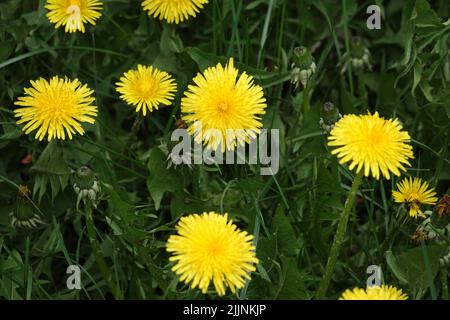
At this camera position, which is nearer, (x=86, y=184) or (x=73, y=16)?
(x=86, y=184)

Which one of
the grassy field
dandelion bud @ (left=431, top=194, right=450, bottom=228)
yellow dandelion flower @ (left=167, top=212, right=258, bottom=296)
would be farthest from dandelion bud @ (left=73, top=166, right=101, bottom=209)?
dandelion bud @ (left=431, top=194, right=450, bottom=228)

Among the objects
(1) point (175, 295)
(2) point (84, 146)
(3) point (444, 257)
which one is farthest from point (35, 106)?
(3) point (444, 257)

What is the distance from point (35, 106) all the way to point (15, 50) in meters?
0.38

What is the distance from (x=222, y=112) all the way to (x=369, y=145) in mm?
299

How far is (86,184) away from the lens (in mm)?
1615

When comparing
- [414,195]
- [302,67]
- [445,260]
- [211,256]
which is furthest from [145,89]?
[445,260]

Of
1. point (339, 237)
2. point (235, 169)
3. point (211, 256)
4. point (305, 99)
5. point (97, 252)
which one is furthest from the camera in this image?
point (305, 99)

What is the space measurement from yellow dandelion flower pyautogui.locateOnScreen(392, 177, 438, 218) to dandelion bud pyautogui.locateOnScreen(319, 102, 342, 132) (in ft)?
0.61

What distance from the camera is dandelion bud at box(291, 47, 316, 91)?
1.75 m

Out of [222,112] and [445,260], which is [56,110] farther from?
[445,260]

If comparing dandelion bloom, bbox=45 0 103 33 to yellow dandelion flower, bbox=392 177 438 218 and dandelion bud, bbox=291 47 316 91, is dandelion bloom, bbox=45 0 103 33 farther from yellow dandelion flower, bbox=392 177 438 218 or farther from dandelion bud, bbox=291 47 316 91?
yellow dandelion flower, bbox=392 177 438 218
